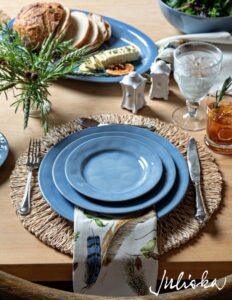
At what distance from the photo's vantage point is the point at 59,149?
1120mm

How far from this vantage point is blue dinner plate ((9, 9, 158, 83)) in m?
1.42

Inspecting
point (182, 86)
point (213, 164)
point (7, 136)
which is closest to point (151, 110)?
point (182, 86)

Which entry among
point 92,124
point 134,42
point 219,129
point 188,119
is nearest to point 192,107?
point 188,119

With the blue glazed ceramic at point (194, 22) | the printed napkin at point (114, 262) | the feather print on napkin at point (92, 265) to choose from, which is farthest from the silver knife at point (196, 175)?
the blue glazed ceramic at point (194, 22)

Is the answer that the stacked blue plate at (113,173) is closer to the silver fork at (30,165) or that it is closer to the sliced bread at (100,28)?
the silver fork at (30,165)

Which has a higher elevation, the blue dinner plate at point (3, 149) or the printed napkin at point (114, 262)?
the blue dinner plate at point (3, 149)

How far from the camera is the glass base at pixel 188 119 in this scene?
4.02ft

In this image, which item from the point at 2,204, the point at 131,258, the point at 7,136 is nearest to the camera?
the point at 131,258

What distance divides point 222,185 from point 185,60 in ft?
1.18

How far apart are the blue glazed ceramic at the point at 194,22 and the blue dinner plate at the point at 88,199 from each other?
48 cm

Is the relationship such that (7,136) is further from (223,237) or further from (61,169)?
(223,237)

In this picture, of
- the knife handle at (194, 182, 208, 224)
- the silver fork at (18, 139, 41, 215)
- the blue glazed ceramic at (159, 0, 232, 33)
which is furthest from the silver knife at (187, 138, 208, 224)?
the blue glazed ceramic at (159, 0, 232, 33)

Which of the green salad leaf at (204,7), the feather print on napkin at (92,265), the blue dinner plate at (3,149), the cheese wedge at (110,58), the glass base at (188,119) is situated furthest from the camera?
the green salad leaf at (204,7)

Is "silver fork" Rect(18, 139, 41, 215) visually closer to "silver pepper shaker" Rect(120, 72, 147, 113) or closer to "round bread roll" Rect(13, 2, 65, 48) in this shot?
"silver pepper shaker" Rect(120, 72, 147, 113)
